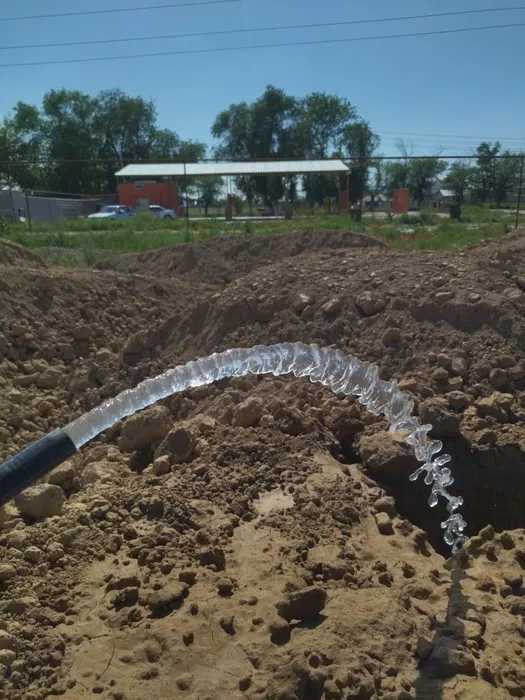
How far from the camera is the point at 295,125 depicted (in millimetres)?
49906

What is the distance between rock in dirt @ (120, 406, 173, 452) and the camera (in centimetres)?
420

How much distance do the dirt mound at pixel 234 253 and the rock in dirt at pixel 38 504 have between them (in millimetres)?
7046

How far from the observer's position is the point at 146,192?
3650 centimetres

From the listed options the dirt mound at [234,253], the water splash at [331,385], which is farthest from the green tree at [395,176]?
the water splash at [331,385]

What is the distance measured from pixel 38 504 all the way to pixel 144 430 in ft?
3.24

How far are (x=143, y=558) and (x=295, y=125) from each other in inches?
1961

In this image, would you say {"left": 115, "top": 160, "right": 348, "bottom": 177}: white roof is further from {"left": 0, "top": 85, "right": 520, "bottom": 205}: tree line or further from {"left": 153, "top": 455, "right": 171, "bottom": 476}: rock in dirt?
{"left": 153, "top": 455, "right": 171, "bottom": 476}: rock in dirt

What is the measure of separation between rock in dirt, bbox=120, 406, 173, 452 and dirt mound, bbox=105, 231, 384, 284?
6.08m

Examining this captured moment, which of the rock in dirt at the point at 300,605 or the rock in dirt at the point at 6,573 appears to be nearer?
the rock in dirt at the point at 300,605

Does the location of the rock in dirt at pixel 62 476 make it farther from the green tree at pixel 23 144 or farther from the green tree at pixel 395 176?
the green tree at pixel 395 176

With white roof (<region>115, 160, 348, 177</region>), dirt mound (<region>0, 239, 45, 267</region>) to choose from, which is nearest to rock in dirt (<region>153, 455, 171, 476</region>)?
dirt mound (<region>0, 239, 45, 267</region>)

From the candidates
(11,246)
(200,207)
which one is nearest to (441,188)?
(200,207)

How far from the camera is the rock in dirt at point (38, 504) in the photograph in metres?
3.30

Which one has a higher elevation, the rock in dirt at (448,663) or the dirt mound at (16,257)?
the dirt mound at (16,257)
